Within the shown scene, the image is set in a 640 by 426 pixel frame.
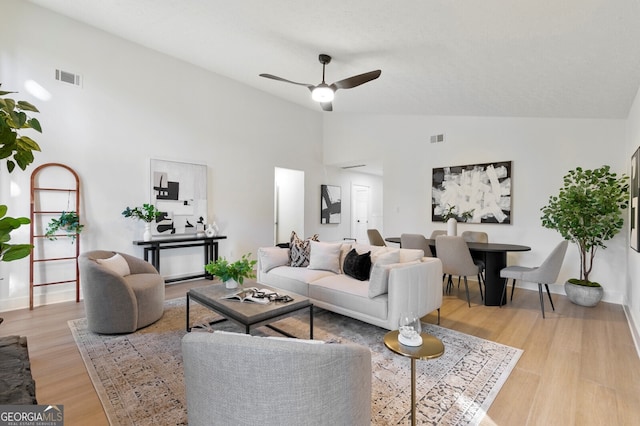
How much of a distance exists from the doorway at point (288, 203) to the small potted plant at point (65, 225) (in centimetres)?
387

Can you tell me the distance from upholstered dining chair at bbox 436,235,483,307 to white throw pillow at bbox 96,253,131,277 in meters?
3.77

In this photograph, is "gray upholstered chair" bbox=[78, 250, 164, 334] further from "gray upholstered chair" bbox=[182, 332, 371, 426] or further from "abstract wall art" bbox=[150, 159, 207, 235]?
"gray upholstered chair" bbox=[182, 332, 371, 426]

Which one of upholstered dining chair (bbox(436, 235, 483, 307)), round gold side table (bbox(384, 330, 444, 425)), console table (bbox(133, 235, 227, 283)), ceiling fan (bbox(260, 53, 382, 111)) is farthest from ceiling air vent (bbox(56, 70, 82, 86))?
upholstered dining chair (bbox(436, 235, 483, 307))

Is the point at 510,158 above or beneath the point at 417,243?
above

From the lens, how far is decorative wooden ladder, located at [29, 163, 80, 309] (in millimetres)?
3723

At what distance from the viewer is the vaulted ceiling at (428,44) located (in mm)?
2291

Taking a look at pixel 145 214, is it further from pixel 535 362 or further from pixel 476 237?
pixel 476 237

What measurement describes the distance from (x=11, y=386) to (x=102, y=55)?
4.54 metres

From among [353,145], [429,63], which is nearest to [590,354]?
[429,63]

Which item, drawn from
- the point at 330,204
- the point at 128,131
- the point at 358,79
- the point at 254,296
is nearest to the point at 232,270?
the point at 254,296

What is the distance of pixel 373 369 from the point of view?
2311mm

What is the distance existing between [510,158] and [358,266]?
10.7 feet

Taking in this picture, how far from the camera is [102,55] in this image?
4246 millimetres

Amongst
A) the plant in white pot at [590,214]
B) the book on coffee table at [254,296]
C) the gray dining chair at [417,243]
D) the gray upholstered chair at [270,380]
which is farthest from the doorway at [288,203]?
the gray upholstered chair at [270,380]
